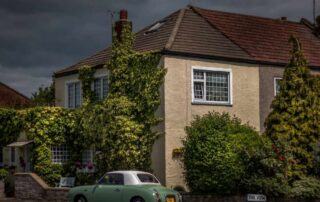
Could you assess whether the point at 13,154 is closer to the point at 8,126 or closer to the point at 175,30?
the point at 8,126

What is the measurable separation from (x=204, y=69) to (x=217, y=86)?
1.20 meters

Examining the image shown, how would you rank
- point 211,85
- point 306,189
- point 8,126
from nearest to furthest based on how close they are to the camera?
point 306,189 < point 211,85 < point 8,126

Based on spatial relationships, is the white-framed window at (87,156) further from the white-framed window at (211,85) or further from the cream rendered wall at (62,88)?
the white-framed window at (211,85)

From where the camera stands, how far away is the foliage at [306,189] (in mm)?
23766

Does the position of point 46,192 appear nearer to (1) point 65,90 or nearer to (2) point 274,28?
(1) point 65,90

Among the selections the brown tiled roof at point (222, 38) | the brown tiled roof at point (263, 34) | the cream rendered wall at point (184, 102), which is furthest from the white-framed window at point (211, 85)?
the brown tiled roof at point (263, 34)

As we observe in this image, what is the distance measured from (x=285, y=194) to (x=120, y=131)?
9398 mm

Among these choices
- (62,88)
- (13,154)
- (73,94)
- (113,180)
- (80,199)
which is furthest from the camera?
(13,154)

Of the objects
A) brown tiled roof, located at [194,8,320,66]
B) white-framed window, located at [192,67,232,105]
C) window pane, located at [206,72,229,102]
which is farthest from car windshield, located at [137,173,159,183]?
brown tiled roof, located at [194,8,320,66]

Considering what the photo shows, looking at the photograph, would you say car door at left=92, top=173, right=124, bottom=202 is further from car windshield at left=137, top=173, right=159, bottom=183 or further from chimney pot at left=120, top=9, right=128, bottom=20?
chimney pot at left=120, top=9, right=128, bottom=20

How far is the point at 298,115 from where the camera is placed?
87.4 feet

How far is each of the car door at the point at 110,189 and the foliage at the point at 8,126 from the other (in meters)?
15.8

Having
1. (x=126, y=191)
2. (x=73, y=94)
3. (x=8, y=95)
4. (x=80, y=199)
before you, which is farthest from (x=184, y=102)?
(x=8, y=95)

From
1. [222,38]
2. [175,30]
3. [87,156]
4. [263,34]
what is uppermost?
[263,34]
